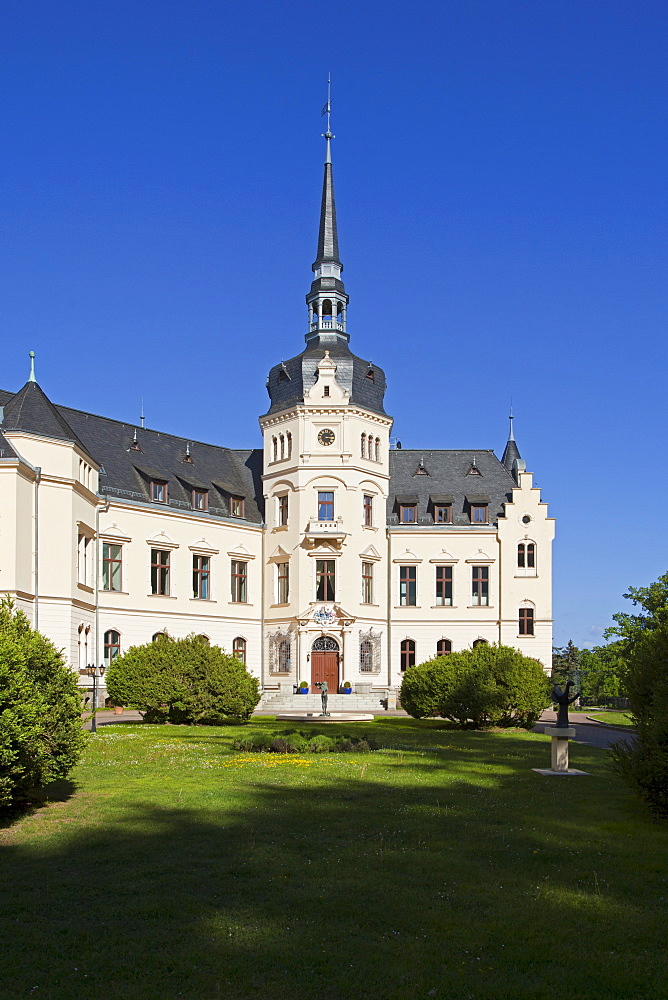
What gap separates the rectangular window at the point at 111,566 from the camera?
154ft

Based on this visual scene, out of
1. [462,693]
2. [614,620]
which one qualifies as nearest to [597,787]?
[462,693]

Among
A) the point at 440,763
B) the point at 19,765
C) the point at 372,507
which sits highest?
the point at 372,507

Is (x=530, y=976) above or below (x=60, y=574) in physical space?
below

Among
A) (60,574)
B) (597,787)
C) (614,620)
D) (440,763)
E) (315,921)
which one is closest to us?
(315,921)

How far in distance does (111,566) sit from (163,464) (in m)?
7.76

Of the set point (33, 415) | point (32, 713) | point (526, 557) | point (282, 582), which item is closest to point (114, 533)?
point (33, 415)

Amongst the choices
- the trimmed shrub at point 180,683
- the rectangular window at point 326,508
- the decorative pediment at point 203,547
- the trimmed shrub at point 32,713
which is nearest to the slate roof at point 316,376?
the rectangular window at point 326,508

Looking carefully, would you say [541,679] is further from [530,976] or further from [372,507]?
[530,976]

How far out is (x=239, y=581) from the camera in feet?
176

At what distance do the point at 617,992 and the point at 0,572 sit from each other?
33192 millimetres

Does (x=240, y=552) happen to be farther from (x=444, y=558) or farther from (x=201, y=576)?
(x=444, y=558)

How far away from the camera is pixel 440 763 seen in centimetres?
1984

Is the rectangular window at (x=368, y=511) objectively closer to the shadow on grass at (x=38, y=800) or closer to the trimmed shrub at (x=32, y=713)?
the shadow on grass at (x=38, y=800)

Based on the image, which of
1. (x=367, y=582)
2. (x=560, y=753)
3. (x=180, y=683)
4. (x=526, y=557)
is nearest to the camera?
(x=560, y=753)
